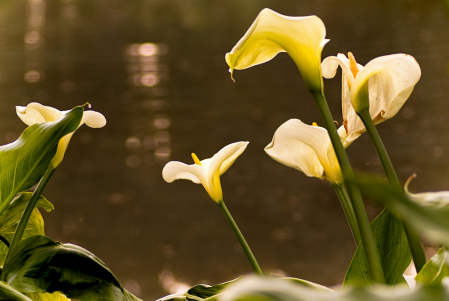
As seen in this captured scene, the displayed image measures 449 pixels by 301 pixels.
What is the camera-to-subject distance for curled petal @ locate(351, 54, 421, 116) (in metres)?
0.12

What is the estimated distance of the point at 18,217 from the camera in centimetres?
20

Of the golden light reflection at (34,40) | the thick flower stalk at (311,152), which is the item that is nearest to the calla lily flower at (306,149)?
the thick flower stalk at (311,152)

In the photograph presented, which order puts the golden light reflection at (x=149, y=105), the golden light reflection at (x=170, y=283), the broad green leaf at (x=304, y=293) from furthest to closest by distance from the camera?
the golden light reflection at (x=149, y=105), the golden light reflection at (x=170, y=283), the broad green leaf at (x=304, y=293)

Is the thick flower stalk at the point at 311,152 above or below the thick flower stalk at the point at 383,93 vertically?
below

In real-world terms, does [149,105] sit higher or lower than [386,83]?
lower

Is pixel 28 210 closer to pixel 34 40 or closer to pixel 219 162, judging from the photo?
pixel 219 162

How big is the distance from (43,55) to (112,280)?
1.27 meters

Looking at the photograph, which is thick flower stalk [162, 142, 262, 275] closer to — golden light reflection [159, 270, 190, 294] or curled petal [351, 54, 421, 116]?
curled petal [351, 54, 421, 116]

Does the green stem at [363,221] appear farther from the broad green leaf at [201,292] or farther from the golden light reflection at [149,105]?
the golden light reflection at [149,105]

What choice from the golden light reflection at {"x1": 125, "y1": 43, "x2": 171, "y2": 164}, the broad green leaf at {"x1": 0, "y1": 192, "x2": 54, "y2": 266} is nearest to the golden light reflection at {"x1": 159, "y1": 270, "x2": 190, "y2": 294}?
the golden light reflection at {"x1": 125, "y1": 43, "x2": 171, "y2": 164}

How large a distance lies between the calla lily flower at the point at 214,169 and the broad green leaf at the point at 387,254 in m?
0.07

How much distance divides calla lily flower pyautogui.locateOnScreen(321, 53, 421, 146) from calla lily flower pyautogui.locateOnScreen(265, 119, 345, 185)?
0.02m

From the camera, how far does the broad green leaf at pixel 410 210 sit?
0.06 m

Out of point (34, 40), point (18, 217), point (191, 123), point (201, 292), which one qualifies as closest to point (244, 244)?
point (201, 292)
